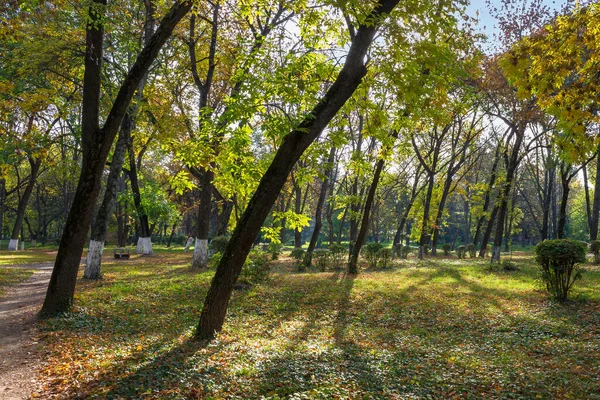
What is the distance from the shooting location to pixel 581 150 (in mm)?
5289

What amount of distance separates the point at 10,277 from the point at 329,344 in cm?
1137

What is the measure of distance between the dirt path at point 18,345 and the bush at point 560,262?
1057 centimetres

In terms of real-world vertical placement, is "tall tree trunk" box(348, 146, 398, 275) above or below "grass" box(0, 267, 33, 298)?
above

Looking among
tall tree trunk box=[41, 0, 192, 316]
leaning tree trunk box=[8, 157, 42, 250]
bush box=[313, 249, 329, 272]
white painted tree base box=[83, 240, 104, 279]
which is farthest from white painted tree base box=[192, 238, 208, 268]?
leaning tree trunk box=[8, 157, 42, 250]

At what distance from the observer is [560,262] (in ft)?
32.0

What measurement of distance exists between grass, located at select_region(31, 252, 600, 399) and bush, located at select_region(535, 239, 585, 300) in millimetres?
419

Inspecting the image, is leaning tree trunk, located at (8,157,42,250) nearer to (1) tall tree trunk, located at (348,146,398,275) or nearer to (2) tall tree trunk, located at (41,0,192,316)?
(1) tall tree trunk, located at (348,146,398,275)

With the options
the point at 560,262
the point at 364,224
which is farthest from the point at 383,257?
the point at 560,262

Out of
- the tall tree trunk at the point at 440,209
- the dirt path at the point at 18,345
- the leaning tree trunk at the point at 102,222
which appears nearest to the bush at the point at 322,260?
the leaning tree trunk at the point at 102,222

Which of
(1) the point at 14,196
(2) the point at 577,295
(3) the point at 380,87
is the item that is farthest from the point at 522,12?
(1) the point at 14,196

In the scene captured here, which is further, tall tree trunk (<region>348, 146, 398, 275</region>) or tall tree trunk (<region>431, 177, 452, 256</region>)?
tall tree trunk (<region>431, 177, 452, 256</region>)

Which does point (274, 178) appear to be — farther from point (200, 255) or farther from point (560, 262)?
point (200, 255)

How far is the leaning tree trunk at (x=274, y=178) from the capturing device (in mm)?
6578

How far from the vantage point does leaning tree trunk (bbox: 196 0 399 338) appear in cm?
658
